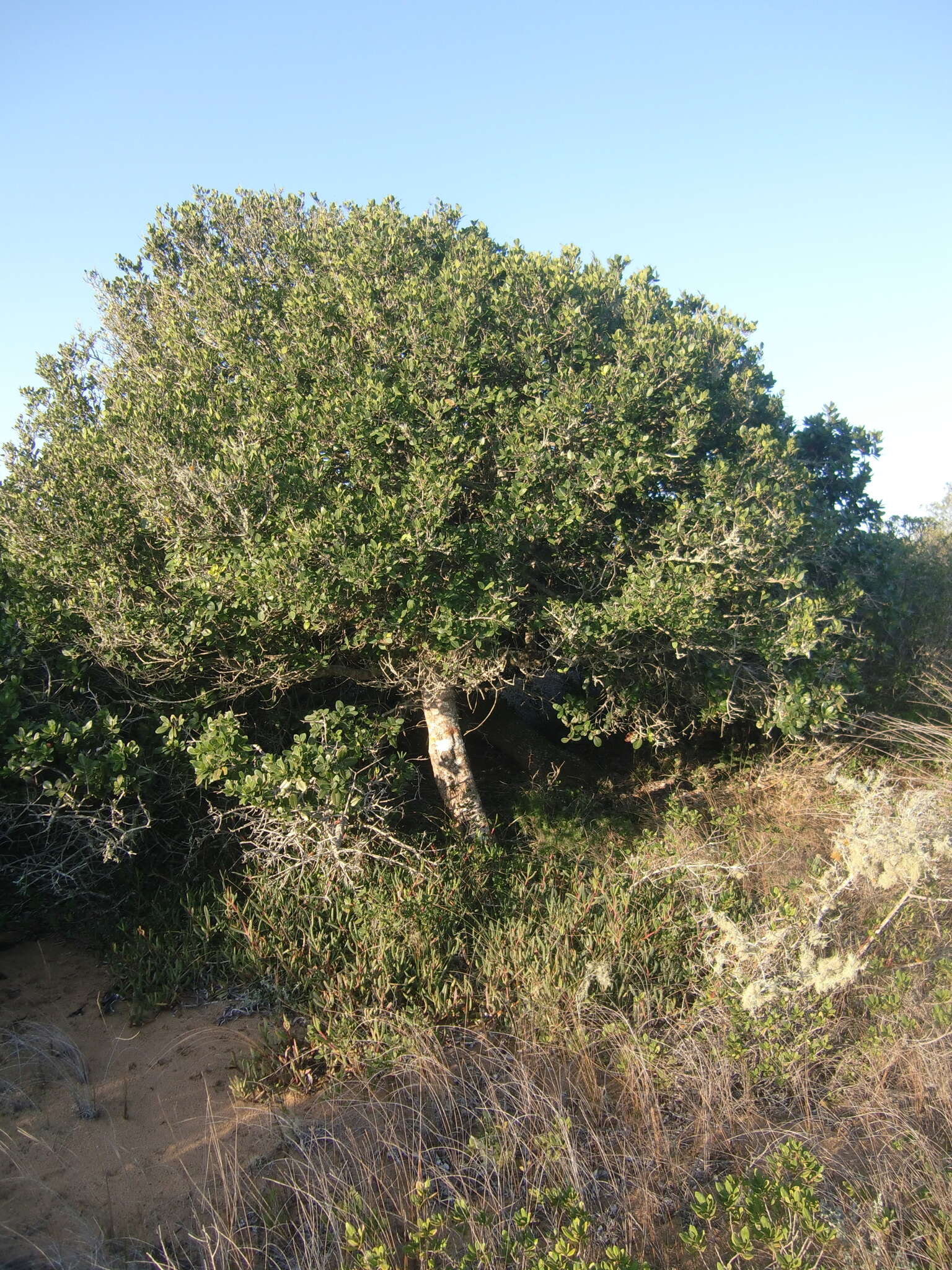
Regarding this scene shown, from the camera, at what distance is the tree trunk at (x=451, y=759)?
25.1ft

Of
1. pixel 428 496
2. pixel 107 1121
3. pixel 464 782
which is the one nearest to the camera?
pixel 107 1121

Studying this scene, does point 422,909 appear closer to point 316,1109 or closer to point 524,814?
point 316,1109

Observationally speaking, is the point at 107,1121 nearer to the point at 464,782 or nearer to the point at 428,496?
the point at 464,782

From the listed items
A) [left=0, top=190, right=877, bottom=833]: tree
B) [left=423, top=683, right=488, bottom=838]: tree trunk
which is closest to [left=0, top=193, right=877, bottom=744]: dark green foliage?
[left=0, top=190, right=877, bottom=833]: tree

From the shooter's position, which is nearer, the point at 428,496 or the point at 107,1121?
the point at 107,1121

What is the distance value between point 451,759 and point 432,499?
2934 mm

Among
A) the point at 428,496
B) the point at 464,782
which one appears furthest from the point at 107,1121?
the point at 428,496

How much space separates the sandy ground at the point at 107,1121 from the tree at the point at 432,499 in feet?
8.09

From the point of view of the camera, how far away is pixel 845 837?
215 inches

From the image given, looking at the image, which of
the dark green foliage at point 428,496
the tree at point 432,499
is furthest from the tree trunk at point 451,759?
the dark green foliage at point 428,496

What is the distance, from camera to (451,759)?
7.80 m

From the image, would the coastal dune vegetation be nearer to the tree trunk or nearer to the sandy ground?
the tree trunk

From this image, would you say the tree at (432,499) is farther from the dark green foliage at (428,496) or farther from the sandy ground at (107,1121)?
the sandy ground at (107,1121)

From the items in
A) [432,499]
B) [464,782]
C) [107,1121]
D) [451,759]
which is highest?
[432,499]
